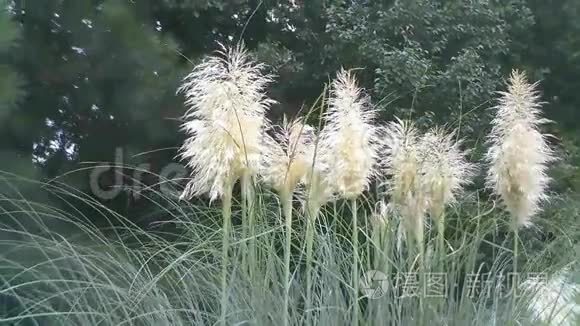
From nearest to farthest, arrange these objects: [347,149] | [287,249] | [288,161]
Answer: [287,249] < [288,161] < [347,149]

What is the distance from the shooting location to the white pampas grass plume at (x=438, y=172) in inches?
113

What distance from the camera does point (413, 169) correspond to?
9.48ft

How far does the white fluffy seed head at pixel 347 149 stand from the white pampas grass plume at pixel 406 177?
0.10 meters

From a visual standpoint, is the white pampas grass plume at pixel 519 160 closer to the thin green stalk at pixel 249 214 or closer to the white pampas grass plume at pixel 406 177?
the white pampas grass plume at pixel 406 177

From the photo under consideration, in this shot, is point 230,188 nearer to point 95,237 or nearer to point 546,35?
point 95,237

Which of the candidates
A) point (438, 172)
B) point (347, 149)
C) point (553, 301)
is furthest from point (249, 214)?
point (553, 301)

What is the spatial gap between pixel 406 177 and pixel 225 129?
0.72 m

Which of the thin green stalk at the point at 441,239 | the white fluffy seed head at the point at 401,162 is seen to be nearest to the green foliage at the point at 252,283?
the thin green stalk at the point at 441,239

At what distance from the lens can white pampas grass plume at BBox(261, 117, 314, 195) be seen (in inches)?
108

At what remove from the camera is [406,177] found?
2855 millimetres

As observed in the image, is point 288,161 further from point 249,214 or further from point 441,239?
point 441,239

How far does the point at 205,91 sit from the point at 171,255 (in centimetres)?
78

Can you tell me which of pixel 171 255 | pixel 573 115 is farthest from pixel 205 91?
pixel 573 115

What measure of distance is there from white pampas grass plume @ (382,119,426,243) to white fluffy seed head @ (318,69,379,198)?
10 centimetres
